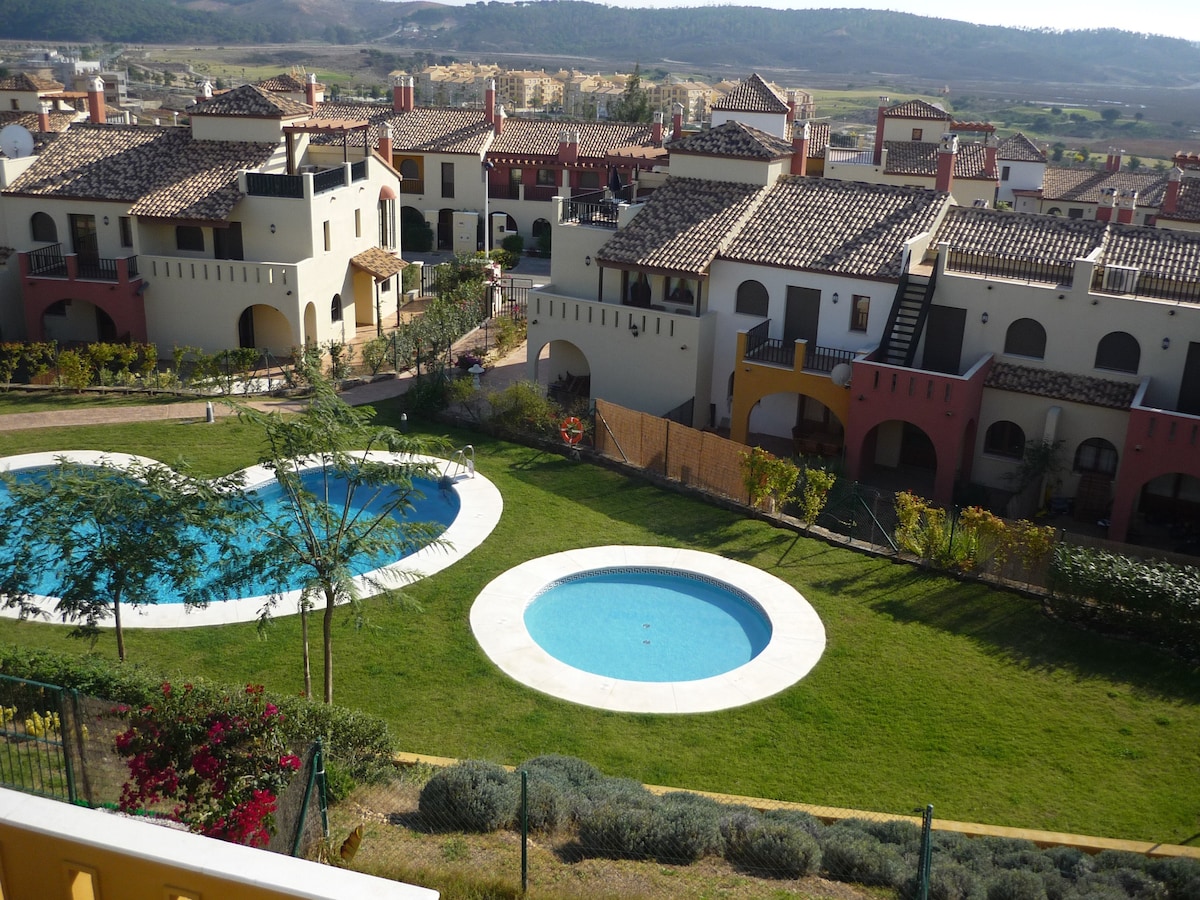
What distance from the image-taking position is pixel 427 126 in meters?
59.5

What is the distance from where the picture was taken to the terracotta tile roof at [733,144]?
33.8m

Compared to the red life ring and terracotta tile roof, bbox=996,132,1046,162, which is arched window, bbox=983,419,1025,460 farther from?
terracotta tile roof, bbox=996,132,1046,162

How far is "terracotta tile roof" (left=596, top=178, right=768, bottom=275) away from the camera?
3234 cm

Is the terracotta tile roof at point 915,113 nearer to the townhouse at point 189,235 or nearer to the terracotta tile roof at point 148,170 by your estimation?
the townhouse at point 189,235

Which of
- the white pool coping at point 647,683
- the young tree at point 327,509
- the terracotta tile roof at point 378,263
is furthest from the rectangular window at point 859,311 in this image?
the terracotta tile roof at point 378,263

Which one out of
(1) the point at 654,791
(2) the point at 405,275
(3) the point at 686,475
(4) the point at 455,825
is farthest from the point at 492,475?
(2) the point at 405,275

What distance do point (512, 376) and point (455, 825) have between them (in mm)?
24822

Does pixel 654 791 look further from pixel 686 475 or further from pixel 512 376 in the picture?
pixel 512 376

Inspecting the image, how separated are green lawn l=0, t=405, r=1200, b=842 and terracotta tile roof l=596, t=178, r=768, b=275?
10.7 meters

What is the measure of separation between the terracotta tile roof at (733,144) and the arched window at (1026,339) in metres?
8.98

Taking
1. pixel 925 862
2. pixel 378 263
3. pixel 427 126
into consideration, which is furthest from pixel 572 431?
pixel 427 126

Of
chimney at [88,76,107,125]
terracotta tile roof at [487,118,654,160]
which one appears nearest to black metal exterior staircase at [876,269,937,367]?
terracotta tile roof at [487,118,654,160]

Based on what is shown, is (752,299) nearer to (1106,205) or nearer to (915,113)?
(915,113)

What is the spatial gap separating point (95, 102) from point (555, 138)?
75.7 feet
